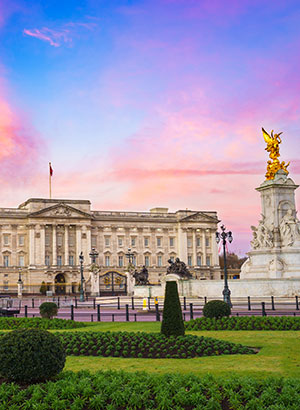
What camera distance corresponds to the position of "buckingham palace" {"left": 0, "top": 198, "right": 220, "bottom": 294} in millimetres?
105000

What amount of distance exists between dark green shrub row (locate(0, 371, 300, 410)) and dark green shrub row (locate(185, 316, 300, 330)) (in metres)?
10.6

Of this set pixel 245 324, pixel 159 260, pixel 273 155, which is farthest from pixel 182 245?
pixel 245 324

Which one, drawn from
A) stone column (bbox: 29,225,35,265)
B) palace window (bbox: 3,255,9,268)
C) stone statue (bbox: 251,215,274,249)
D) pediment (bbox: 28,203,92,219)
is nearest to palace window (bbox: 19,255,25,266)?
palace window (bbox: 3,255,9,268)

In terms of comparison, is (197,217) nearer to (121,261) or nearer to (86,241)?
(121,261)

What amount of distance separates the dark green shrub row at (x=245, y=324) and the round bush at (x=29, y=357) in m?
11.4

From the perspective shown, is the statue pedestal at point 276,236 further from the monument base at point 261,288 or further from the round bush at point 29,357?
the round bush at point 29,357

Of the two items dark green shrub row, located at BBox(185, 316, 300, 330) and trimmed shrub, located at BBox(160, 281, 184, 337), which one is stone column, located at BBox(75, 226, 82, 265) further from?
trimmed shrub, located at BBox(160, 281, 184, 337)

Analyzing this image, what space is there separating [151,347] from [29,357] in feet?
20.5

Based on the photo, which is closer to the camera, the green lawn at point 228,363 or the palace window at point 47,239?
the green lawn at point 228,363

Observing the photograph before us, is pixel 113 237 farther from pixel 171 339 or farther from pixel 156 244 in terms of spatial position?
pixel 171 339

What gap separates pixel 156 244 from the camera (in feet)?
385

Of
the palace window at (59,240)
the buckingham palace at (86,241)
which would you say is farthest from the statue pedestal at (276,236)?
the palace window at (59,240)

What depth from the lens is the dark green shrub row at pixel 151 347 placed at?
635 inches

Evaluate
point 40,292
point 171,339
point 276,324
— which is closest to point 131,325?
point 276,324
